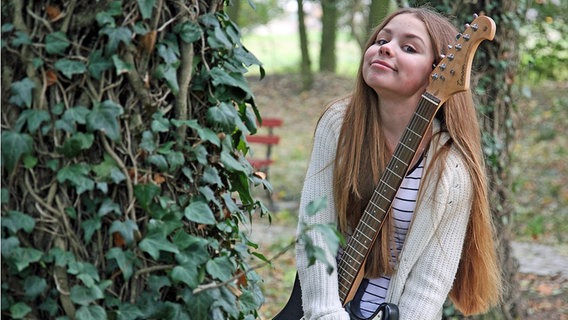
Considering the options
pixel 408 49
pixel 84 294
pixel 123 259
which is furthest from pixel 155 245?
pixel 408 49

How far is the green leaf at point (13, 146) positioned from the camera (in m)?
1.91

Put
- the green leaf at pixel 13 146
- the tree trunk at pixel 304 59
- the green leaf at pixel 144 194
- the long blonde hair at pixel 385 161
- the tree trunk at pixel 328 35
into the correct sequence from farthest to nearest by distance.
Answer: the tree trunk at pixel 328 35, the tree trunk at pixel 304 59, the long blonde hair at pixel 385 161, the green leaf at pixel 144 194, the green leaf at pixel 13 146

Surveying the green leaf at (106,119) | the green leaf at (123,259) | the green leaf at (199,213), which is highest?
the green leaf at (106,119)

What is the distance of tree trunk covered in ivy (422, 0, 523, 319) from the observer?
16.6 feet

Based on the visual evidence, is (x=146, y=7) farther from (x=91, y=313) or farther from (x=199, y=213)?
(x=91, y=313)

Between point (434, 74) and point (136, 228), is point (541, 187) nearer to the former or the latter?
point (434, 74)

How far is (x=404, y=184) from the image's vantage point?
9.94ft

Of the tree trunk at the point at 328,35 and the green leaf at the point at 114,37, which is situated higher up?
the green leaf at the point at 114,37

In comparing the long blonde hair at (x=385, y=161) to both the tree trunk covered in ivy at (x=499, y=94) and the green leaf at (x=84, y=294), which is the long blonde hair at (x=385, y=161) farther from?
the tree trunk covered in ivy at (x=499, y=94)

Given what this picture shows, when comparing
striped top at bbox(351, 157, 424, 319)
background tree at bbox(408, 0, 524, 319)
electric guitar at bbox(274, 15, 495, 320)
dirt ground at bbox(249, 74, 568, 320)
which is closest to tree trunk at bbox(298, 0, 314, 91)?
dirt ground at bbox(249, 74, 568, 320)

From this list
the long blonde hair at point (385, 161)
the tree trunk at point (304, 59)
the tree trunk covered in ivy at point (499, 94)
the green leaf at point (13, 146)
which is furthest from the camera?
the tree trunk at point (304, 59)

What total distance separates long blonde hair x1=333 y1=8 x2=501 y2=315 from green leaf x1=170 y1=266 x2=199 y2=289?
1.01 metres

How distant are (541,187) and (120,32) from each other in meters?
10.5

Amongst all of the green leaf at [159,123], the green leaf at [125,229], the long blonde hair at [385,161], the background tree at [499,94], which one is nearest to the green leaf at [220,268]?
the green leaf at [125,229]
